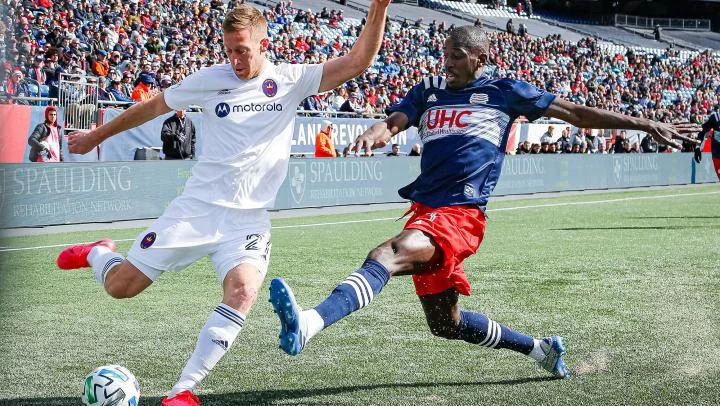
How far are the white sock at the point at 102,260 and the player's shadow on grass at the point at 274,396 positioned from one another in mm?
685

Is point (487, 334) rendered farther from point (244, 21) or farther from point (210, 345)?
point (244, 21)

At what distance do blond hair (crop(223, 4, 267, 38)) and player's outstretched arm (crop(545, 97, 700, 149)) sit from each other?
1836 millimetres

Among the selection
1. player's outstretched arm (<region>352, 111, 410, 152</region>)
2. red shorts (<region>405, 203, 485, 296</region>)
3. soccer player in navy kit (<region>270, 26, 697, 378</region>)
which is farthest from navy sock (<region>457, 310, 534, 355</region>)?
player's outstretched arm (<region>352, 111, 410, 152</region>)

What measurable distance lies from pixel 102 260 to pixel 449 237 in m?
1.97

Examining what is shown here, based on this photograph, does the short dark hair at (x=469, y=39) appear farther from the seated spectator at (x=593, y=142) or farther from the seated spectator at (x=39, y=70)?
Result: the seated spectator at (x=593, y=142)

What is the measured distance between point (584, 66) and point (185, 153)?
111 feet

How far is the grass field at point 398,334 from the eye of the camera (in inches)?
217

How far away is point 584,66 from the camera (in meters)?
48.8

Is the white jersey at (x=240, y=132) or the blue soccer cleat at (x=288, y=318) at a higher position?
the white jersey at (x=240, y=132)

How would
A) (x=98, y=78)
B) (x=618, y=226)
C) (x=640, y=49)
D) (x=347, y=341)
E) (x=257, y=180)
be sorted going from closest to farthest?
(x=257, y=180), (x=347, y=341), (x=618, y=226), (x=98, y=78), (x=640, y=49)

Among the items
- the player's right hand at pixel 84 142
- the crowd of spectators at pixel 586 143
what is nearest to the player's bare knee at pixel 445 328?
the player's right hand at pixel 84 142

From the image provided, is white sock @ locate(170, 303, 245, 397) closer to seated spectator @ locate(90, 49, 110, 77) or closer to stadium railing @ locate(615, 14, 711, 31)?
seated spectator @ locate(90, 49, 110, 77)

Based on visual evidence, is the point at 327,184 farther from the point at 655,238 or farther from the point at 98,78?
the point at 655,238

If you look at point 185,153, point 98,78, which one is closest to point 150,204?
point 185,153
